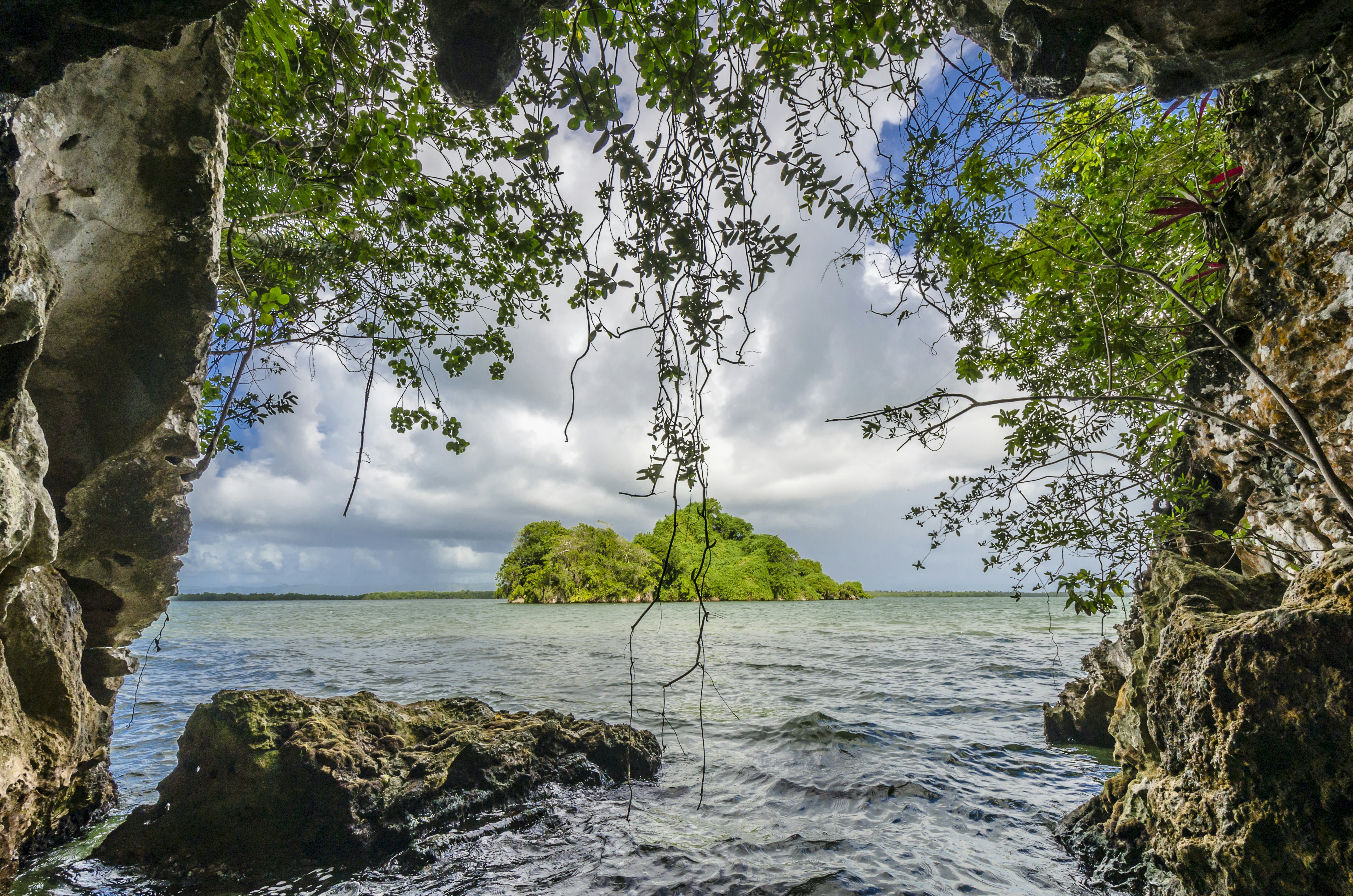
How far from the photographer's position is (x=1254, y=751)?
8.04 feet

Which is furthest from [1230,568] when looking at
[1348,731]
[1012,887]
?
[1012,887]

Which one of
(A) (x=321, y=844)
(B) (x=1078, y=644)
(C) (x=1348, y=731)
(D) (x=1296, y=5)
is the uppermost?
(D) (x=1296, y=5)

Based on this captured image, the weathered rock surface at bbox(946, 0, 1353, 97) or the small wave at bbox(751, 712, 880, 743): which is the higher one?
the weathered rock surface at bbox(946, 0, 1353, 97)

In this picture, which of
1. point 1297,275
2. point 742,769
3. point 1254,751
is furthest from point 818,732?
point 1297,275

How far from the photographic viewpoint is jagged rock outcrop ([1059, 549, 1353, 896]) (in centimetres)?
228

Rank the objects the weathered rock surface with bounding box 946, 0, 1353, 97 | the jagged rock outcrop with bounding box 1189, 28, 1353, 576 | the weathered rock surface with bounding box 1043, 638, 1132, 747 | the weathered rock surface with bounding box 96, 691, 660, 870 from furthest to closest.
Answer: the weathered rock surface with bounding box 1043, 638, 1132, 747
the weathered rock surface with bounding box 96, 691, 660, 870
the jagged rock outcrop with bounding box 1189, 28, 1353, 576
the weathered rock surface with bounding box 946, 0, 1353, 97

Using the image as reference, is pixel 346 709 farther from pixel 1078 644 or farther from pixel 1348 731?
pixel 1078 644

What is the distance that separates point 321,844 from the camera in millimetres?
3691

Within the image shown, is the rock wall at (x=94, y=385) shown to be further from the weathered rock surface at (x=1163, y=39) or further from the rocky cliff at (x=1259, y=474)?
the rocky cliff at (x=1259, y=474)

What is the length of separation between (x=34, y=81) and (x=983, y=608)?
5963 cm

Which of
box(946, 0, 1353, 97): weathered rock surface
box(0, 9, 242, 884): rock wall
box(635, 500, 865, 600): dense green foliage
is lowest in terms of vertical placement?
box(635, 500, 865, 600): dense green foliage

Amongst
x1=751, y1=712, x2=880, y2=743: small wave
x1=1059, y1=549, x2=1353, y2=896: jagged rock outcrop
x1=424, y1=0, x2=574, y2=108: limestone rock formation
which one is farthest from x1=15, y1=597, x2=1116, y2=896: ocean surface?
x1=424, y1=0, x2=574, y2=108: limestone rock formation

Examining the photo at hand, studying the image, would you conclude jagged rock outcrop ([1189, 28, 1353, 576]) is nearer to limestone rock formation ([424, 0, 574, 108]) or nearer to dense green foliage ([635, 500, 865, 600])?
limestone rock formation ([424, 0, 574, 108])

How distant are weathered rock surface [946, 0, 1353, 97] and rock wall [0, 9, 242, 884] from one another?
445 centimetres
